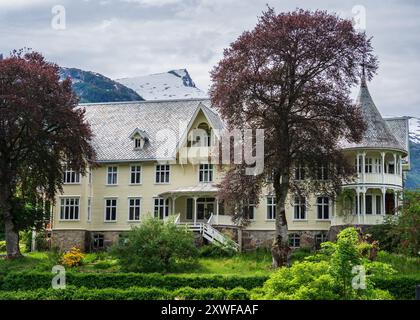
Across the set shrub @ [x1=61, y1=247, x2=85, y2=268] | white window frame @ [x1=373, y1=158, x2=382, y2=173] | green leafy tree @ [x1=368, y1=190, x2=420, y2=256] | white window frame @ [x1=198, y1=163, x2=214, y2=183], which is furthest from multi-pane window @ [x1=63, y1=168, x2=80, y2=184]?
green leafy tree @ [x1=368, y1=190, x2=420, y2=256]

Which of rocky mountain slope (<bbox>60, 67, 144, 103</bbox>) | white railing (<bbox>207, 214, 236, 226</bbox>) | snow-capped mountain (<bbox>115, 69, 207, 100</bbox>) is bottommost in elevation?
white railing (<bbox>207, 214, 236, 226</bbox>)

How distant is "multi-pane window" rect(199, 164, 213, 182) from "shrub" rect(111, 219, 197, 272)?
Answer: 11.2m

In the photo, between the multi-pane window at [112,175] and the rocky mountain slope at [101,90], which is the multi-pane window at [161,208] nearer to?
the multi-pane window at [112,175]

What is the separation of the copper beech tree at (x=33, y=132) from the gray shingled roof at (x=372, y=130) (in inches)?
701

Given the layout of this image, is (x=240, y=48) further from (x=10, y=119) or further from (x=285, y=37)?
(x=10, y=119)

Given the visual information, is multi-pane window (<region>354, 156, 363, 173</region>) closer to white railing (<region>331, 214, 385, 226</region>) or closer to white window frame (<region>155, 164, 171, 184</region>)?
white railing (<region>331, 214, 385, 226</region>)

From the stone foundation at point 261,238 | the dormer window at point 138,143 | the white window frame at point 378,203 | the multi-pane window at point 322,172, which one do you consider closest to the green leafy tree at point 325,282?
the multi-pane window at point 322,172

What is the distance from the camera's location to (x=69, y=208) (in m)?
52.6

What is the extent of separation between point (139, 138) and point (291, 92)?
16273 mm

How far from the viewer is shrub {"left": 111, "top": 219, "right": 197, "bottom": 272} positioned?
1490 inches

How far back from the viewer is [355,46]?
131ft

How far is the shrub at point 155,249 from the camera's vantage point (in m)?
37.9
